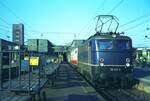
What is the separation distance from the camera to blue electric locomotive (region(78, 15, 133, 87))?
74.2 ft

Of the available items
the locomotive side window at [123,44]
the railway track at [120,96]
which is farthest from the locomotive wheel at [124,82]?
the locomotive side window at [123,44]

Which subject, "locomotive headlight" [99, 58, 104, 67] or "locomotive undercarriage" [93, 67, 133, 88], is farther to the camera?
"locomotive headlight" [99, 58, 104, 67]

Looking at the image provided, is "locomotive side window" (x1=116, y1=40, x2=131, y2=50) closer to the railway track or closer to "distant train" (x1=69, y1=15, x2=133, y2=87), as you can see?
"distant train" (x1=69, y1=15, x2=133, y2=87)

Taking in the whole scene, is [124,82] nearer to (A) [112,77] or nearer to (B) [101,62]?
(A) [112,77]

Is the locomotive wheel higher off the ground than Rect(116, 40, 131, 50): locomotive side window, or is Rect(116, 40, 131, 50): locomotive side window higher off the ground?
Rect(116, 40, 131, 50): locomotive side window

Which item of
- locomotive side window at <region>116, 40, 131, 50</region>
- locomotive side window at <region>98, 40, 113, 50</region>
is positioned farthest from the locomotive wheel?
locomotive side window at <region>98, 40, 113, 50</region>

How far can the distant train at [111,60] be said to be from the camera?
22.6 meters

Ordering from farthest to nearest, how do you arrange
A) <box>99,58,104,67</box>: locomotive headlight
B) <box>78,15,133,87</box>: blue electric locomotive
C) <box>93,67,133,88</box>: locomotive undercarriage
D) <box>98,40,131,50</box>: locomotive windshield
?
<box>98,40,131,50</box>: locomotive windshield < <box>99,58,104,67</box>: locomotive headlight < <box>78,15,133,87</box>: blue electric locomotive < <box>93,67,133,88</box>: locomotive undercarriage

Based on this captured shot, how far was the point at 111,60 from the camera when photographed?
74.5 ft

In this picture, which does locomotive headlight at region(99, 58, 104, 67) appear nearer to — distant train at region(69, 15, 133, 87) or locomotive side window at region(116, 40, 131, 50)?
distant train at region(69, 15, 133, 87)

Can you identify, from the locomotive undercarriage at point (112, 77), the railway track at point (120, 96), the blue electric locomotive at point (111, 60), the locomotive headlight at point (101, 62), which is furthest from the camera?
the locomotive headlight at point (101, 62)

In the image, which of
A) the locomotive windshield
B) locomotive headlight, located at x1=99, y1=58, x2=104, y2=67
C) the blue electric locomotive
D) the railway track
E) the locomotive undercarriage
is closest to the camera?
the railway track

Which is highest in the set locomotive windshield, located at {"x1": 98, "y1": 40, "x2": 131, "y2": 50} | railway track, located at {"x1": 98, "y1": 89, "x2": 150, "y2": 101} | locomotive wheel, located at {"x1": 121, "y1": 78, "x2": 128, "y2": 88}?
locomotive windshield, located at {"x1": 98, "y1": 40, "x2": 131, "y2": 50}

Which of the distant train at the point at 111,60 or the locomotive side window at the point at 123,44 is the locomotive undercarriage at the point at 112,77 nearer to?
the distant train at the point at 111,60
